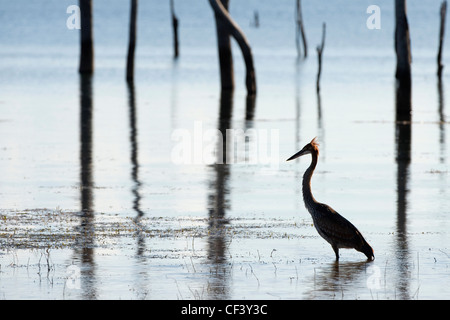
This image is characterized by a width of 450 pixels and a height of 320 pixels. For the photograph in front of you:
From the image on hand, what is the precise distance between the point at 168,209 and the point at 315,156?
9.39 ft

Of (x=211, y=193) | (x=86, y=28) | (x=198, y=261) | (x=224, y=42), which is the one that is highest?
(x=86, y=28)

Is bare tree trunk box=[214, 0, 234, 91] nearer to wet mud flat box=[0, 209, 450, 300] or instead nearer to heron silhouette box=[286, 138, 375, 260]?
wet mud flat box=[0, 209, 450, 300]

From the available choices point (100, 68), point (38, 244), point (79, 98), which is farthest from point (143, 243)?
point (100, 68)

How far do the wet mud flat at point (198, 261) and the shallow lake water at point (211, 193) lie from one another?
20 millimetres

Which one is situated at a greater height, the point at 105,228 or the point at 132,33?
the point at 132,33

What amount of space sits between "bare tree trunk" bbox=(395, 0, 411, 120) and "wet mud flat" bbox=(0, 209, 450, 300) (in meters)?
15.9

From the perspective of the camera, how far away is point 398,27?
28.7 metres

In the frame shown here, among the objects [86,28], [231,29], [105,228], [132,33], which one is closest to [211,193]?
[105,228]

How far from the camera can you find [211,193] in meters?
15.6

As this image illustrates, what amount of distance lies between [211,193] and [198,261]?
14.9 ft

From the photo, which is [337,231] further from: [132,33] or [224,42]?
[132,33]

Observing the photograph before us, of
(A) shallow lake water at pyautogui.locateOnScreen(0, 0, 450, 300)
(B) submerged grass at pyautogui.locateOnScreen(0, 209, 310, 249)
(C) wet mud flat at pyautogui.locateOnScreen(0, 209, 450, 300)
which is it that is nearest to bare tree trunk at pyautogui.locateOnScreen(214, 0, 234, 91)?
(A) shallow lake water at pyautogui.locateOnScreen(0, 0, 450, 300)

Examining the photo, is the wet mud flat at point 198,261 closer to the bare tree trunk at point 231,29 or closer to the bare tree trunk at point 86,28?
the bare tree trunk at point 231,29
